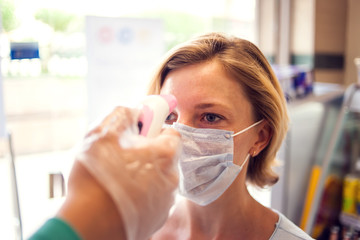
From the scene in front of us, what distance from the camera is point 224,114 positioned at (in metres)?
1.29

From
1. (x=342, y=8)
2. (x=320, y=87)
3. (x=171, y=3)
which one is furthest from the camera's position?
(x=342, y=8)

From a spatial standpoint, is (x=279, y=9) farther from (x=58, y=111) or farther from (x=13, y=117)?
(x=13, y=117)

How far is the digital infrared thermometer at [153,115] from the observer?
816 millimetres

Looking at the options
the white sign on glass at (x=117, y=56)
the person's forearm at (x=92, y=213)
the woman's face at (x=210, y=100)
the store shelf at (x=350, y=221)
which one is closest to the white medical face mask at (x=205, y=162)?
the woman's face at (x=210, y=100)

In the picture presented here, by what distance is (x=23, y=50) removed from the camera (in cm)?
190

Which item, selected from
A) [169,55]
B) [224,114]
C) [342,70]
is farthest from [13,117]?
[342,70]

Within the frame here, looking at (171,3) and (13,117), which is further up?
(171,3)

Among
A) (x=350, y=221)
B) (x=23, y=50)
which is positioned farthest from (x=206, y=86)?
(x=350, y=221)

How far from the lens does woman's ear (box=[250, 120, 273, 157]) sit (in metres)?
1.43

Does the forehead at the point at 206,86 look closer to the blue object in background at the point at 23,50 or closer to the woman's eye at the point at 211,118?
the woman's eye at the point at 211,118

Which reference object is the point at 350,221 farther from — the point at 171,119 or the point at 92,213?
the point at 92,213

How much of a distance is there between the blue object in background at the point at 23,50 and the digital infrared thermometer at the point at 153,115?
→ 1.27 meters

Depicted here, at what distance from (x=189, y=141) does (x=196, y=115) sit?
0.32 feet

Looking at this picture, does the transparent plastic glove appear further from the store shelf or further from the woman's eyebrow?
the store shelf
